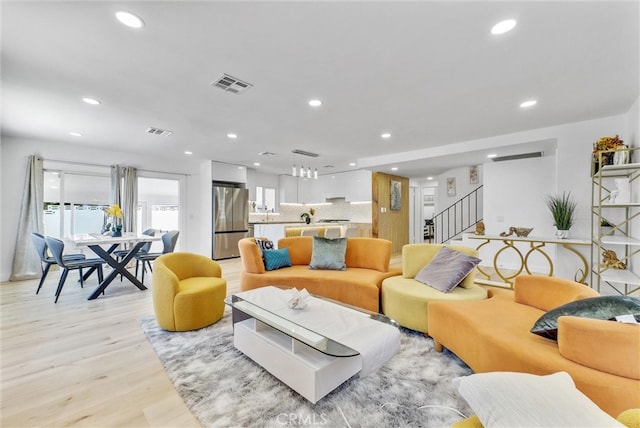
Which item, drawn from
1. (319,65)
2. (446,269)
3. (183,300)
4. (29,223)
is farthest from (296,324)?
(29,223)

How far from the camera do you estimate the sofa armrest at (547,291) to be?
191 cm

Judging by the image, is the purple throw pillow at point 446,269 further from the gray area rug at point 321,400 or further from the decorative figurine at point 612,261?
the decorative figurine at point 612,261

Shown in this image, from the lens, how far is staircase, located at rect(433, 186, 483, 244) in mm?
7051

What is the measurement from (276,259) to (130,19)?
9.57 ft

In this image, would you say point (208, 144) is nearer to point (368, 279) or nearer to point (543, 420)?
point (368, 279)

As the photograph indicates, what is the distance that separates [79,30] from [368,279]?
11.2 ft

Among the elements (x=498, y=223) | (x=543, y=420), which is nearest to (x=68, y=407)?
(x=543, y=420)

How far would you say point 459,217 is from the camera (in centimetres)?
739

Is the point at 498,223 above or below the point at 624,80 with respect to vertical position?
below

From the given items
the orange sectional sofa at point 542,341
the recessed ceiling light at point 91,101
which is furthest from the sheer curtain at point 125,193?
the orange sectional sofa at point 542,341

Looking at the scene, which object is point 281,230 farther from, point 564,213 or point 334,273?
point 564,213

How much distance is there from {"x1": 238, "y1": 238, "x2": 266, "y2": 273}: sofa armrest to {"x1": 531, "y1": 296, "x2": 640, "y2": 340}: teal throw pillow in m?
2.91

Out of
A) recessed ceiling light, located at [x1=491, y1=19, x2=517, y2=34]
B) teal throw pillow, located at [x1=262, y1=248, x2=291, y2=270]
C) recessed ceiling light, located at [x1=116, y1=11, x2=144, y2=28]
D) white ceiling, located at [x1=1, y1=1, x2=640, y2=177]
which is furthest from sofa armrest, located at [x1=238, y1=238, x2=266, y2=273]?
recessed ceiling light, located at [x1=491, y1=19, x2=517, y2=34]

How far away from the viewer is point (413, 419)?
1593 mm
